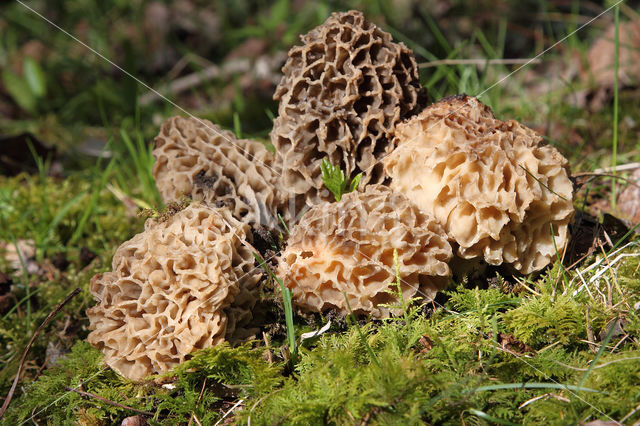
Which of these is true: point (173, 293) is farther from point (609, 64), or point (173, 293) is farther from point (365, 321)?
point (609, 64)

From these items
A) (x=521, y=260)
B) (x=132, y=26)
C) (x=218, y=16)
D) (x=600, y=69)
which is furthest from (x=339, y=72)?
(x=132, y=26)

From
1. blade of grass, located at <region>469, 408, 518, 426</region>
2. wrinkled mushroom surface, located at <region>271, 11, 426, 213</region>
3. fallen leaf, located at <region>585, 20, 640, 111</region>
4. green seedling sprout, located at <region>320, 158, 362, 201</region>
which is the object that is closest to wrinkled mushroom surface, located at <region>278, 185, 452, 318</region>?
green seedling sprout, located at <region>320, 158, 362, 201</region>

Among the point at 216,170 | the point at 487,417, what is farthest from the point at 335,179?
the point at 487,417

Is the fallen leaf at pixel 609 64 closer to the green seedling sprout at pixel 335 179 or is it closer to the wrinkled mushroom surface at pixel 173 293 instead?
the green seedling sprout at pixel 335 179

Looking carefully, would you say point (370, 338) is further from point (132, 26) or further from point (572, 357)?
point (132, 26)

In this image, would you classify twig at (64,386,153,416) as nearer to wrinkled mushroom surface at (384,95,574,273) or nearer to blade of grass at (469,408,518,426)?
blade of grass at (469,408,518,426)

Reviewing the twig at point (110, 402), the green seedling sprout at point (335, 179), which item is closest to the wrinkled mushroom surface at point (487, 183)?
the green seedling sprout at point (335, 179)

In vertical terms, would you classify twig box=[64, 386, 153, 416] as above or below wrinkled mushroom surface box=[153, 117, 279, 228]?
below
